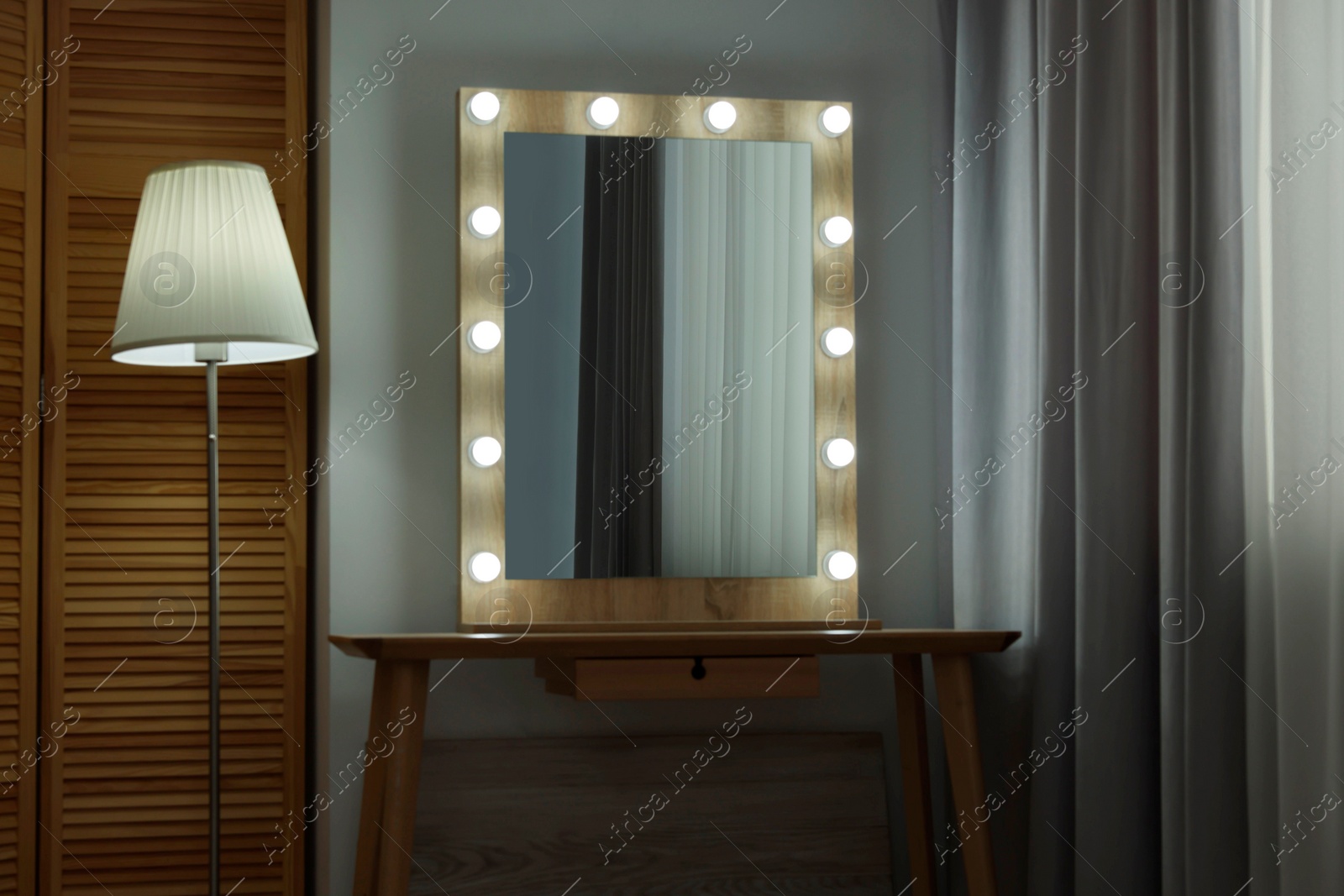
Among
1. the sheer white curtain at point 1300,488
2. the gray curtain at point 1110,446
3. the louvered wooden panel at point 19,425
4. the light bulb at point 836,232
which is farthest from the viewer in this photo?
the light bulb at point 836,232

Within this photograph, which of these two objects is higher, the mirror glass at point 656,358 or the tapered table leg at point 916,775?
the mirror glass at point 656,358

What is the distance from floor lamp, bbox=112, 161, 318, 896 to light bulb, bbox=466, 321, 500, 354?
0.30m

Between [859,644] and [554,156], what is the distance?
1.06 m

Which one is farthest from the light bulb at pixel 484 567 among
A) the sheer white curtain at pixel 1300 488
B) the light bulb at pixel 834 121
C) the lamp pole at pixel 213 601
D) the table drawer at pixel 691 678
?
the sheer white curtain at pixel 1300 488

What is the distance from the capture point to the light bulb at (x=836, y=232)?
7.50ft

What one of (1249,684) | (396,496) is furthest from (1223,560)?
(396,496)

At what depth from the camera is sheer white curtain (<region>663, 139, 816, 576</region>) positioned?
2.21m

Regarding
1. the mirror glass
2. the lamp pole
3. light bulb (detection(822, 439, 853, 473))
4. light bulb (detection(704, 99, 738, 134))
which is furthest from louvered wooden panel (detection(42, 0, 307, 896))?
light bulb (detection(822, 439, 853, 473))

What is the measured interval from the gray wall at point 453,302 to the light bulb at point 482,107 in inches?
4.2

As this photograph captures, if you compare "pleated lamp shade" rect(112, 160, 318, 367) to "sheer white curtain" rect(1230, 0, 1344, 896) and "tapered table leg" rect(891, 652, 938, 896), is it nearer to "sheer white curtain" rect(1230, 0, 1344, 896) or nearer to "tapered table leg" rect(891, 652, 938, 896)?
"tapered table leg" rect(891, 652, 938, 896)

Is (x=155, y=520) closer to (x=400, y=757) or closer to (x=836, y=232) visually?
(x=400, y=757)

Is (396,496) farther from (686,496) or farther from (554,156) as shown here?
(554,156)

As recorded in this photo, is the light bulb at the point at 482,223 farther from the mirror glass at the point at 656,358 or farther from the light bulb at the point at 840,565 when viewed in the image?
the light bulb at the point at 840,565

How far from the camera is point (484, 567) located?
2.13 meters
